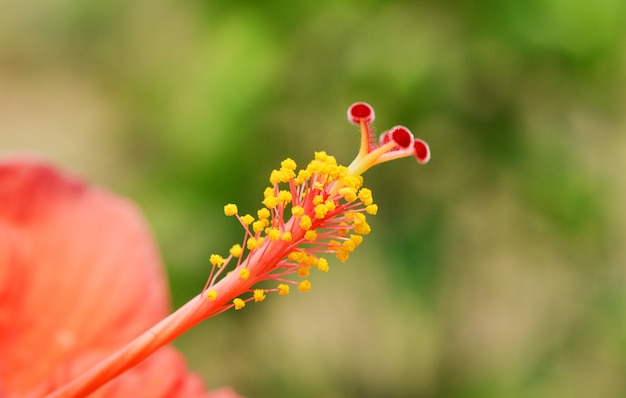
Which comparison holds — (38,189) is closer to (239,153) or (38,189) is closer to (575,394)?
(239,153)

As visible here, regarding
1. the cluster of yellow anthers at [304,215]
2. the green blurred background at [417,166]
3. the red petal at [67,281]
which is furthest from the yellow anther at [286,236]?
the green blurred background at [417,166]

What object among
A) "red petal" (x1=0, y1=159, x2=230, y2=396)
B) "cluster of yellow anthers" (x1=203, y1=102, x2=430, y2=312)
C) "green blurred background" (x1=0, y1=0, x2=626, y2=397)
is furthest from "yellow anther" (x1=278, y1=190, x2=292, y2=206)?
"green blurred background" (x1=0, y1=0, x2=626, y2=397)

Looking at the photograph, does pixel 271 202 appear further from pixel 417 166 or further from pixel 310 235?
pixel 417 166

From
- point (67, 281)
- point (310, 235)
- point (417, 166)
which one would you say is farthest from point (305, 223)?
point (417, 166)

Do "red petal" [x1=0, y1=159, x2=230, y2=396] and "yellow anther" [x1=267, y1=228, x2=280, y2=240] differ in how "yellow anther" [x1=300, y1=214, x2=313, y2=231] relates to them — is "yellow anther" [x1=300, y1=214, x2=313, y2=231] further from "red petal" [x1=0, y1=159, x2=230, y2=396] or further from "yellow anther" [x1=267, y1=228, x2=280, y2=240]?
"red petal" [x1=0, y1=159, x2=230, y2=396]

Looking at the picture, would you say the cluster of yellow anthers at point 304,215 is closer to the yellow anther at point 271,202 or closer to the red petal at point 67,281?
the yellow anther at point 271,202

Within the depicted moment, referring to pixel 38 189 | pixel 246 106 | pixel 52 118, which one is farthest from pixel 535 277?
pixel 52 118
